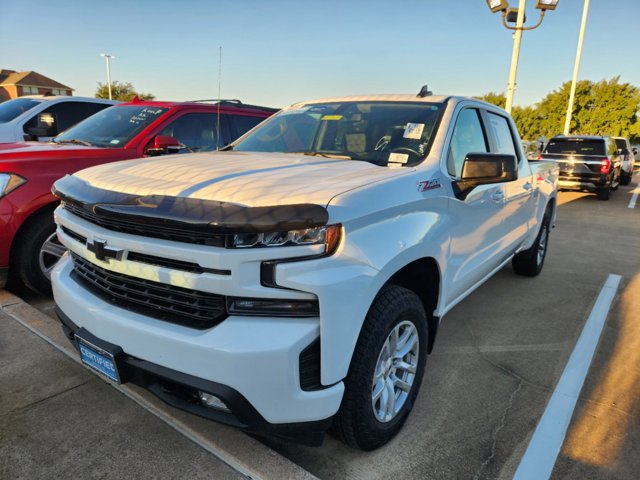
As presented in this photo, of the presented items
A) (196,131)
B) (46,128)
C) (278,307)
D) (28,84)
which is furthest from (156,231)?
(28,84)

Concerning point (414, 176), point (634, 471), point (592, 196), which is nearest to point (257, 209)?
point (414, 176)

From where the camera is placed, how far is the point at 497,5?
35.3ft

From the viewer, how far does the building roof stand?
2621 inches

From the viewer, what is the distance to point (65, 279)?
2.43 metres

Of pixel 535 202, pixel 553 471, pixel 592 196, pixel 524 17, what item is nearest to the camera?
pixel 553 471

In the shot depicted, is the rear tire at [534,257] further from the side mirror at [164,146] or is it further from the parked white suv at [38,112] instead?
the parked white suv at [38,112]

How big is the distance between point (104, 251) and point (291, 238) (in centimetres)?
88

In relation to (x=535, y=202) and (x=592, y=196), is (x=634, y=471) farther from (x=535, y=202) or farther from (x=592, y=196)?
(x=592, y=196)

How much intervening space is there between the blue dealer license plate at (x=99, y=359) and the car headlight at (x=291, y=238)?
0.80 m

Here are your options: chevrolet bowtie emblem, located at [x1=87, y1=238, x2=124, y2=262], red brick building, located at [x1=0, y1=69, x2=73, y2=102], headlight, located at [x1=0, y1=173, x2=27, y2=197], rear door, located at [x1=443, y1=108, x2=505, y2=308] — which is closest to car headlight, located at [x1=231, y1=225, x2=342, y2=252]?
chevrolet bowtie emblem, located at [x1=87, y1=238, x2=124, y2=262]

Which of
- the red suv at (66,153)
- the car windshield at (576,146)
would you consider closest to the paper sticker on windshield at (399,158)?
the red suv at (66,153)

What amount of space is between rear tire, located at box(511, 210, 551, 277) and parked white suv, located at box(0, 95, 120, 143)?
606 centimetres

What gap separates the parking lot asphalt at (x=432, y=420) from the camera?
7.18ft

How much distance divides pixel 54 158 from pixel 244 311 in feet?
9.66
